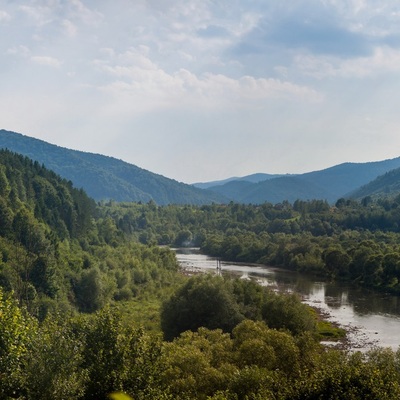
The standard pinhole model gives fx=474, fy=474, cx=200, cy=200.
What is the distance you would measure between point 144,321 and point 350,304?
4773 centimetres

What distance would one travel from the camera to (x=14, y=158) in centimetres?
15412

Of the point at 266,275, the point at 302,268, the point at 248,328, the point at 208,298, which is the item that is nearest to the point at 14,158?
the point at 266,275

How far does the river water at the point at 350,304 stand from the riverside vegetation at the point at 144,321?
8.19m

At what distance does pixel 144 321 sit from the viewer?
7838cm

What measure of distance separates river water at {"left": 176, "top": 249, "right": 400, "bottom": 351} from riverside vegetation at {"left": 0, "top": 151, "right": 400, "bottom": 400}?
26.9 ft

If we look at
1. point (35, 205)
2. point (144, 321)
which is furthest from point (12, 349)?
point (35, 205)

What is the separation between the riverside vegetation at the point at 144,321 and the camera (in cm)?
2812

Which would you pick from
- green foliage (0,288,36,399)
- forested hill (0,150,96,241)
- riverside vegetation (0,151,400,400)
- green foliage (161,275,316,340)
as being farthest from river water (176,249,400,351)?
green foliage (0,288,36,399)

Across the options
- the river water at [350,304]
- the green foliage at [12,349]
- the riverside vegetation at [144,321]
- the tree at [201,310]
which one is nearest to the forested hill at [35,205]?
the riverside vegetation at [144,321]

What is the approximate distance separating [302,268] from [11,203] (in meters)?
89.2

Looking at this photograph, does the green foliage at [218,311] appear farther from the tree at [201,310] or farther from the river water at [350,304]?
the river water at [350,304]

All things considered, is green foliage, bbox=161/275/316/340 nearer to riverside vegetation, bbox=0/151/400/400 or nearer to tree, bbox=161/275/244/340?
tree, bbox=161/275/244/340

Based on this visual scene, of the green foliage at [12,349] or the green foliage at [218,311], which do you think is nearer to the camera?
the green foliage at [12,349]

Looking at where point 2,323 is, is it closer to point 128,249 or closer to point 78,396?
point 78,396
